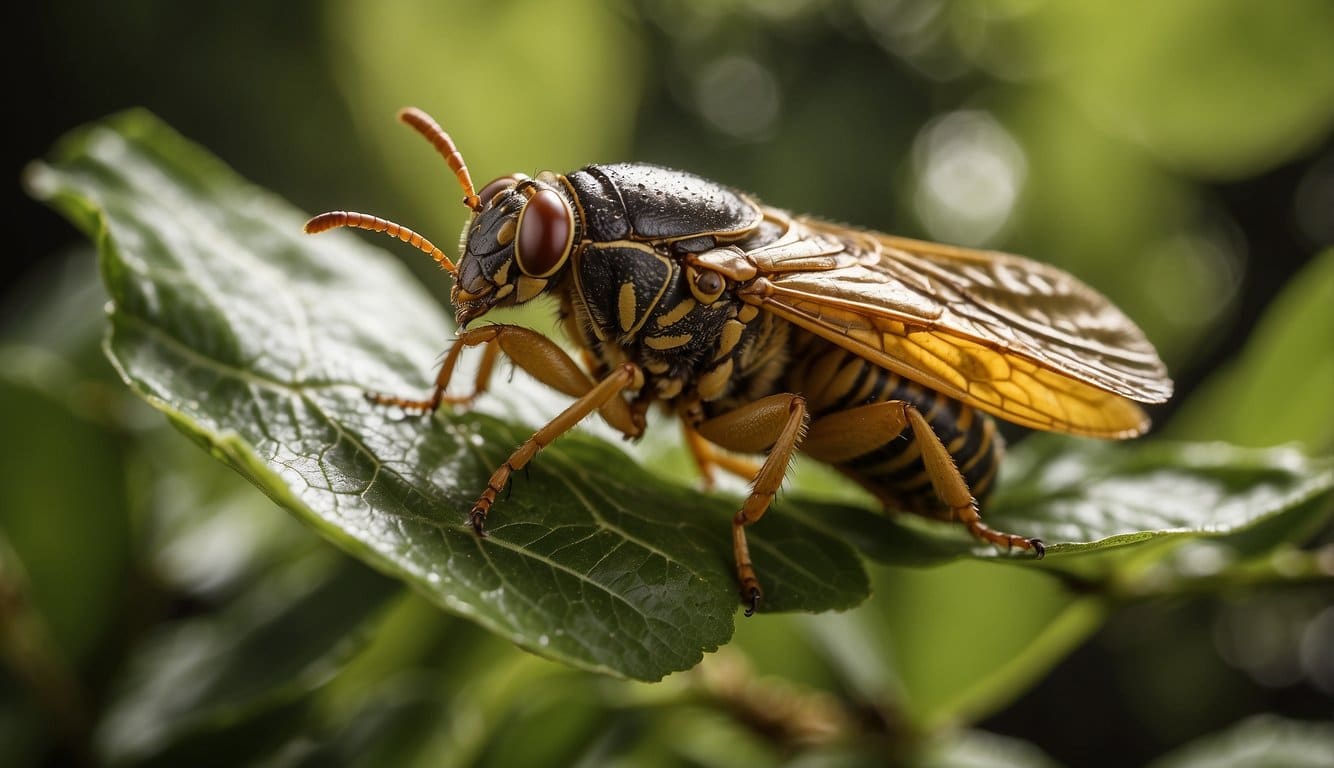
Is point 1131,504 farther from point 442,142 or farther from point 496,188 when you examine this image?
point 442,142

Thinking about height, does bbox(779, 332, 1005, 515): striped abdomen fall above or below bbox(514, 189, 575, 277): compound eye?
below

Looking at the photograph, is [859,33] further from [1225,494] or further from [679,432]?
[1225,494]

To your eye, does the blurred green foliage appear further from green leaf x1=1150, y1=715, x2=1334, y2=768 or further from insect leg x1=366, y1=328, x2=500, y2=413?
insect leg x1=366, y1=328, x2=500, y2=413

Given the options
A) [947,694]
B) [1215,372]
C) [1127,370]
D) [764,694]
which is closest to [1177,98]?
[1127,370]

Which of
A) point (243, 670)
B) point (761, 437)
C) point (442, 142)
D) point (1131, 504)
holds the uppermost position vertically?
point (442, 142)

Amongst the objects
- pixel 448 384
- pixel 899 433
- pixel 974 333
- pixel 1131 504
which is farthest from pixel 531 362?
pixel 1131 504

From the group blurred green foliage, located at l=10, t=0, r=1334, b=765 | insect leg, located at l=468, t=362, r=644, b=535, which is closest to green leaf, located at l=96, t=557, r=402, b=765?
blurred green foliage, located at l=10, t=0, r=1334, b=765
